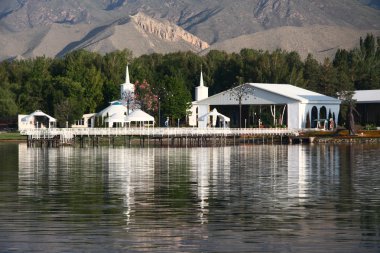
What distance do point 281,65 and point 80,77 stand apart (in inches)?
1094

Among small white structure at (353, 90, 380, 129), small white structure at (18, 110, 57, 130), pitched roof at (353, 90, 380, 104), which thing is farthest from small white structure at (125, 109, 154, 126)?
small white structure at (353, 90, 380, 129)

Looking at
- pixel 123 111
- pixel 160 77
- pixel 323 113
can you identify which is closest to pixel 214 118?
pixel 123 111

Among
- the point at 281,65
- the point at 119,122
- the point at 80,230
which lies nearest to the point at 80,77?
the point at 119,122

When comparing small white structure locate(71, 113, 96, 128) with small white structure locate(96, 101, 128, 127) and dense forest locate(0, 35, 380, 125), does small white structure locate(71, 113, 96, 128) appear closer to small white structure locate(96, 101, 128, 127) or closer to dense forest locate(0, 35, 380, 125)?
dense forest locate(0, 35, 380, 125)

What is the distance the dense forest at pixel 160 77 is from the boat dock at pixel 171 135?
17031mm

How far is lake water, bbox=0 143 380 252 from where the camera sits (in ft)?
86.7

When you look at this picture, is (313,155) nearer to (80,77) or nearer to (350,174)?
(350,174)

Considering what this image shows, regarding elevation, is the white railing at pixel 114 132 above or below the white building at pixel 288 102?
below

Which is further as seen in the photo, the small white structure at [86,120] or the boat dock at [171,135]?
the small white structure at [86,120]

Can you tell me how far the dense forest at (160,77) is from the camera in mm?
127625

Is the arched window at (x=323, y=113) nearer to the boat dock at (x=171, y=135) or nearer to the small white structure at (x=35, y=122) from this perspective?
the boat dock at (x=171, y=135)

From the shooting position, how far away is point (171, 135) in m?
98.9

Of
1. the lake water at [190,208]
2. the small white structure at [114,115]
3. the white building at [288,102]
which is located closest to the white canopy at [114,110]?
the small white structure at [114,115]

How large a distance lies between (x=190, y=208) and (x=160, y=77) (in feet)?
363
